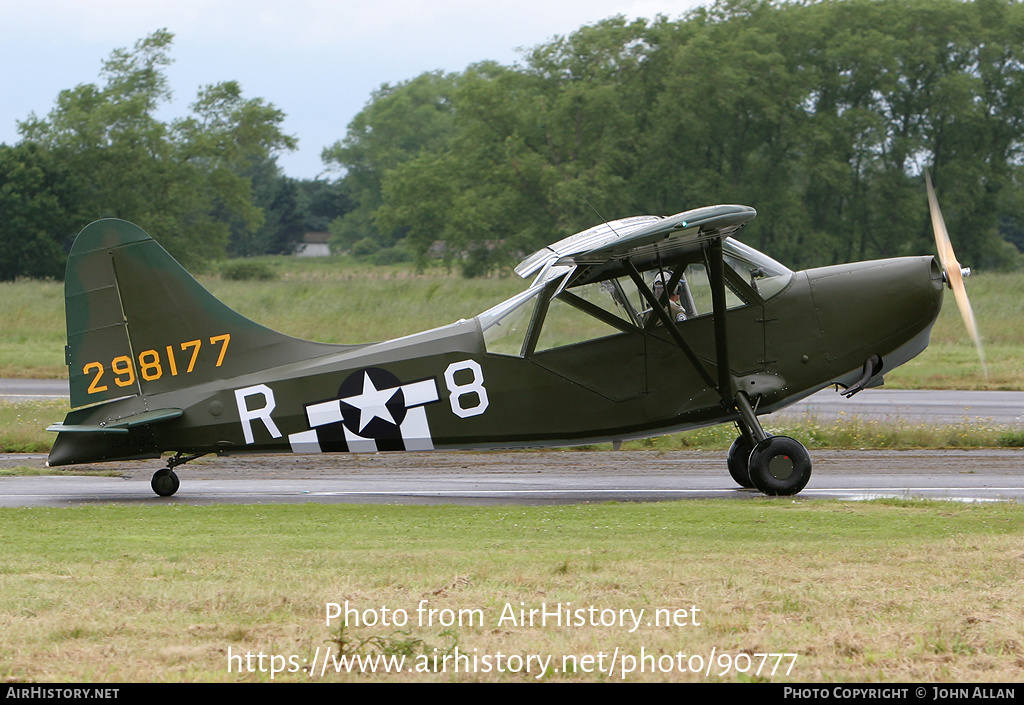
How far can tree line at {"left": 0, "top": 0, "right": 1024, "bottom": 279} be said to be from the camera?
194 ft

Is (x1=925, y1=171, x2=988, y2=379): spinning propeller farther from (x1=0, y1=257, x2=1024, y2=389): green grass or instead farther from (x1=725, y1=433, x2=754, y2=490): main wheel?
(x1=0, y1=257, x2=1024, y2=389): green grass

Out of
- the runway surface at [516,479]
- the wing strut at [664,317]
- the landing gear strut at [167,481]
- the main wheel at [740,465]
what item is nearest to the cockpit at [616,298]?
the wing strut at [664,317]

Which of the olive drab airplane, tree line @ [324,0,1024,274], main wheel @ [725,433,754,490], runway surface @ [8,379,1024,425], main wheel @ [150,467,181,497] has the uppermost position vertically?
tree line @ [324,0,1024,274]

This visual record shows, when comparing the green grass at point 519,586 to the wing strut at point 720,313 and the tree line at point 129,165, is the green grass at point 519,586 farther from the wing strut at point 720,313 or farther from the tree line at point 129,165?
the tree line at point 129,165

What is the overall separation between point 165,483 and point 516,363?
14.2 ft

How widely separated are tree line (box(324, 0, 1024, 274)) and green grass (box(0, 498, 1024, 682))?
158 feet

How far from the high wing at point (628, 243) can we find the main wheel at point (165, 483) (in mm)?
4716

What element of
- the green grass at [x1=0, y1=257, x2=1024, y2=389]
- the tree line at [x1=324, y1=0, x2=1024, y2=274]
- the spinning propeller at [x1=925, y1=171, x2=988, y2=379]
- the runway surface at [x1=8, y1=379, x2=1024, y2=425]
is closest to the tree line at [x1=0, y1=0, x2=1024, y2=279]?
the tree line at [x1=324, y1=0, x2=1024, y2=274]

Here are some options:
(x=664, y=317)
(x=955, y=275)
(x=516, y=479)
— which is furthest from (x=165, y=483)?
(x=955, y=275)

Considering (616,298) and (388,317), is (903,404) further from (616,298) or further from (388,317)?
(388,317)

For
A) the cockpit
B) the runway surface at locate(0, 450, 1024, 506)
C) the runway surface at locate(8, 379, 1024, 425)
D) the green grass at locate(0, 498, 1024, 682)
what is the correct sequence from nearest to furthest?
the green grass at locate(0, 498, 1024, 682)
the cockpit
the runway surface at locate(0, 450, 1024, 506)
the runway surface at locate(8, 379, 1024, 425)

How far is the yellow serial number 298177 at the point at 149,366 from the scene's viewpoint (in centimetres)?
1202

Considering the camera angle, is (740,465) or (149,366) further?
(740,465)

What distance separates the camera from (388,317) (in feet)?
119
